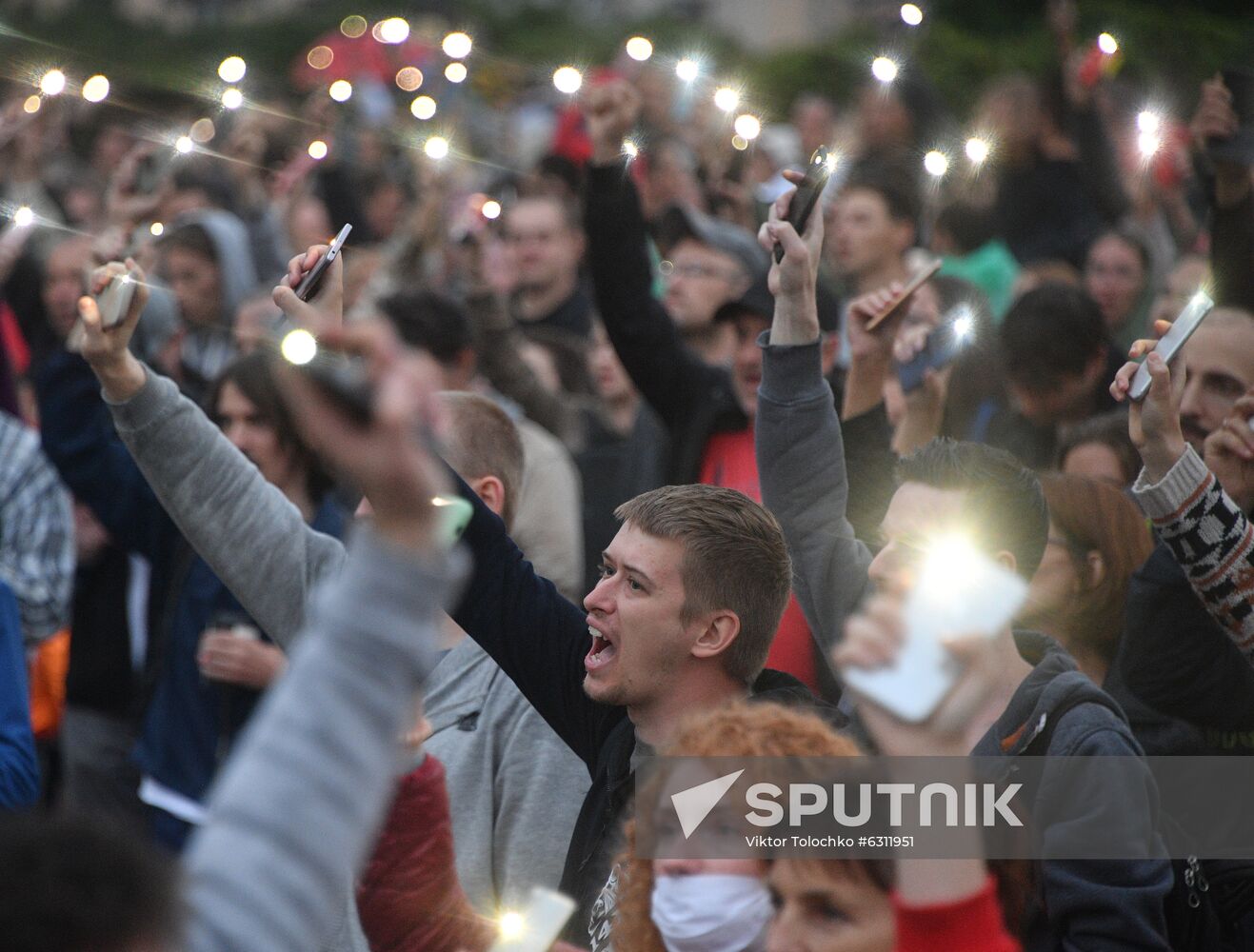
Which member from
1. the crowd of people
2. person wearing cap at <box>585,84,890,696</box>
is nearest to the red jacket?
the crowd of people

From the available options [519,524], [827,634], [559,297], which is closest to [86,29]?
[559,297]

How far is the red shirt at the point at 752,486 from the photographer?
14.0ft

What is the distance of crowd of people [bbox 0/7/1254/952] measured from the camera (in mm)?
1561

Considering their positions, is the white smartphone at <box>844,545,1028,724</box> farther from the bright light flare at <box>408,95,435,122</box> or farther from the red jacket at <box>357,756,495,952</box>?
the bright light flare at <box>408,95,435,122</box>

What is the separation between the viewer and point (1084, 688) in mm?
2893

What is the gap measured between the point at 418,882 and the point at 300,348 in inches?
45.7

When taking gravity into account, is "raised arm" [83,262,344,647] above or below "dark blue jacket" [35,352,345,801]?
below

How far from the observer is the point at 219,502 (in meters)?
3.29

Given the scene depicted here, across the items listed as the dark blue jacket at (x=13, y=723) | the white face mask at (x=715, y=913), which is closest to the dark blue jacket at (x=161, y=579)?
the dark blue jacket at (x=13, y=723)

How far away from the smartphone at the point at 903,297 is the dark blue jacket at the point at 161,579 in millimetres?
1601

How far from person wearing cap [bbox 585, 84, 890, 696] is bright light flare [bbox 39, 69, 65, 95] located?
140 cm

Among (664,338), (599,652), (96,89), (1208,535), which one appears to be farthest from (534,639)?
(96,89)

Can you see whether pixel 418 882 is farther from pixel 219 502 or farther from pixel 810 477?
pixel 810 477

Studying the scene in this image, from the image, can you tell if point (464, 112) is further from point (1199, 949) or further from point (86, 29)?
point (86, 29)
